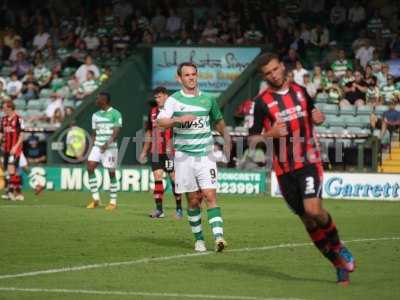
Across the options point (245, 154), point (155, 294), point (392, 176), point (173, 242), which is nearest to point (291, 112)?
point (155, 294)

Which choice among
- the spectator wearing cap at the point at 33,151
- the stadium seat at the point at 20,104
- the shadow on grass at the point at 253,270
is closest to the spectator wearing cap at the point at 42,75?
the stadium seat at the point at 20,104

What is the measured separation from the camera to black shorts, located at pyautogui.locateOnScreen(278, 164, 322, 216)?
11.2 metres

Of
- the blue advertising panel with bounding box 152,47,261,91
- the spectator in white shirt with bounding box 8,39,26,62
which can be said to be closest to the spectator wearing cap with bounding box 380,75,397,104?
the blue advertising panel with bounding box 152,47,261,91

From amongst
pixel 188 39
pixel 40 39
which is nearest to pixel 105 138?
pixel 188 39

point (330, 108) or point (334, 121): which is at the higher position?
point (330, 108)

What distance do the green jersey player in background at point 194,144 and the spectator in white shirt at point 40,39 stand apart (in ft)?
76.3

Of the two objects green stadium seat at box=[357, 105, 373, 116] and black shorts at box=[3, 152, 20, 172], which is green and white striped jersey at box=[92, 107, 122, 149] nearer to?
black shorts at box=[3, 152, 20, 172]

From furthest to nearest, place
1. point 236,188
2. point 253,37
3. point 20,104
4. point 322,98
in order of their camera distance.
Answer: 1. point 20,104
2. point 253,37
3. point 322,98
4. point 236,188

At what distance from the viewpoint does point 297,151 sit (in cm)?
1144

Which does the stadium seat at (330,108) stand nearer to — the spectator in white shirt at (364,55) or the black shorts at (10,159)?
the spectator in white shirt at (364,55)

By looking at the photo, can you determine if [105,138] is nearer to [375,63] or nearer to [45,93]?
[375,63]

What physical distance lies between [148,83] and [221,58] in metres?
2.91

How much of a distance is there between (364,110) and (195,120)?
16282 mm

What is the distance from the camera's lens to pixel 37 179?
31.0 meters
